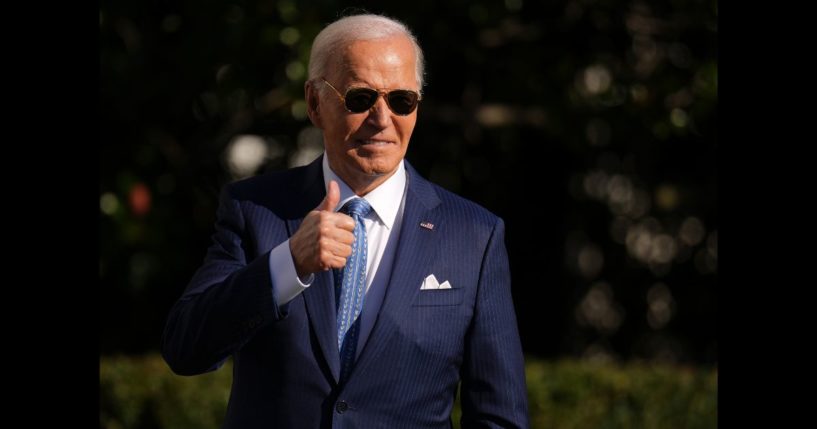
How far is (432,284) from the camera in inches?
149

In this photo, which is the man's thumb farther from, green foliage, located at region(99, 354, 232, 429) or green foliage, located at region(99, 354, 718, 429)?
green foliage, located at region(99, 354, 232, 429)

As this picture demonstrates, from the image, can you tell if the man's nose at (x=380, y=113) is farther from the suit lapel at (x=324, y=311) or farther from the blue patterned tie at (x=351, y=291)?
the suit lapel at (x=324, y=311)

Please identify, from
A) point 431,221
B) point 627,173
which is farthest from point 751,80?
point 627,173

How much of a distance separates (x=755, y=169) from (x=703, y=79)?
443 cm

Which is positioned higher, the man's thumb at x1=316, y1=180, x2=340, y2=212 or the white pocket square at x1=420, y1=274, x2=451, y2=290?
the man's thumb at x1=316, y1=180, x2=340, y2=212

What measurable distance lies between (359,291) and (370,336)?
151 mm

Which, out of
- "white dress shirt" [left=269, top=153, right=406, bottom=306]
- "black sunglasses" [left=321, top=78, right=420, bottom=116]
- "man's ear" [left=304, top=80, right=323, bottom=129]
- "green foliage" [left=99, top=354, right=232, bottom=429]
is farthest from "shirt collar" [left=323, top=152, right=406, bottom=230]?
"green foliage" [left=99, top=354, right=232, bottom=429]

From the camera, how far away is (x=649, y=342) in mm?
13312

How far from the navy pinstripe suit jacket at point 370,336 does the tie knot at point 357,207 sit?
0.12m

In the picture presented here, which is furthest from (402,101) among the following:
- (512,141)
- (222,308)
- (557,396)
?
(512,141)

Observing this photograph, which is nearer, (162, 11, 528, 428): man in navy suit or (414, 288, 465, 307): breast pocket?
(162, 11, 528, 428): man in navy suit

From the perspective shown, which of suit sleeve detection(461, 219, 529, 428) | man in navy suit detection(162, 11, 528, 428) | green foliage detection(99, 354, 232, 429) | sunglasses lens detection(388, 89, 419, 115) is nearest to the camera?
man in navy suit detection(162, 11, 528, 428)

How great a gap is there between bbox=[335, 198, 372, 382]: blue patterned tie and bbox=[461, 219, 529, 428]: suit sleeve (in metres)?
0.36

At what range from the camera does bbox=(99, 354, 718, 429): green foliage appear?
8383mm
